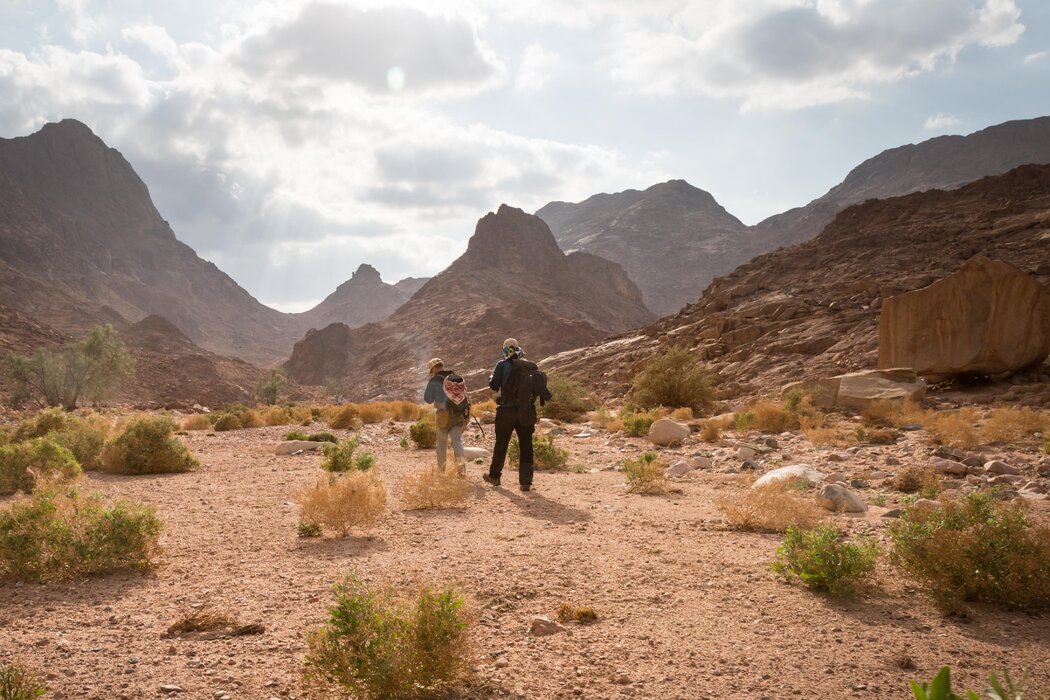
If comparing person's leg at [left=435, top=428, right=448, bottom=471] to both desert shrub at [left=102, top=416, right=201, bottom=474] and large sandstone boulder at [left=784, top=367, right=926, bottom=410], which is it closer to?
desert shrub at [left=102, top=416, right=201, bottom=474]

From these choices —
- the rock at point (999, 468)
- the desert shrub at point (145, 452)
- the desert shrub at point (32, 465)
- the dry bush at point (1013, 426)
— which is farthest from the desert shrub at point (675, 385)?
the desert shrub at point (32, 465)

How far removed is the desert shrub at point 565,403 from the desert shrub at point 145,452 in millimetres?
12518

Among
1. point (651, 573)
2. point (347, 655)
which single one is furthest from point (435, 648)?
point (651, 573)

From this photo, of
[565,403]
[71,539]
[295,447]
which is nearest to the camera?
[71,539]

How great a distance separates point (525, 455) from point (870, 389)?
11926 mm

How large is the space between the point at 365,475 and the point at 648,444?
354 inches

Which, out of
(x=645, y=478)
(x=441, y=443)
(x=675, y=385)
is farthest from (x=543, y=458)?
(x=675, y=385)

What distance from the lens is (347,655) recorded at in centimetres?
301

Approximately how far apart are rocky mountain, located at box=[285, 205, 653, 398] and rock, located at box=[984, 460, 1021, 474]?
54.1 m

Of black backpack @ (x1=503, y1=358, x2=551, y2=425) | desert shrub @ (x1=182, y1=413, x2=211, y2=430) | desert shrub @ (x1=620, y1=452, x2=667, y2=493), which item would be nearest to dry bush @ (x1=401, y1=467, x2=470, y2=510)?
black backpack @ (x1=503, y1=358, x2=551, y2=425)

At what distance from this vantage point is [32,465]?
360 inches

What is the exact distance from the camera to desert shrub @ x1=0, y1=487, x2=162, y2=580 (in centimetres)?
475

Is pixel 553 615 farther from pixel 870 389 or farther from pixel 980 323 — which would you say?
pixel 980 323

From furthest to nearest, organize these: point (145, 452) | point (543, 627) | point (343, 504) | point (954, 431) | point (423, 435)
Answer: point (423, 435), point (954, 431), point (145, 452), point (343, 504), point (543, 627)
